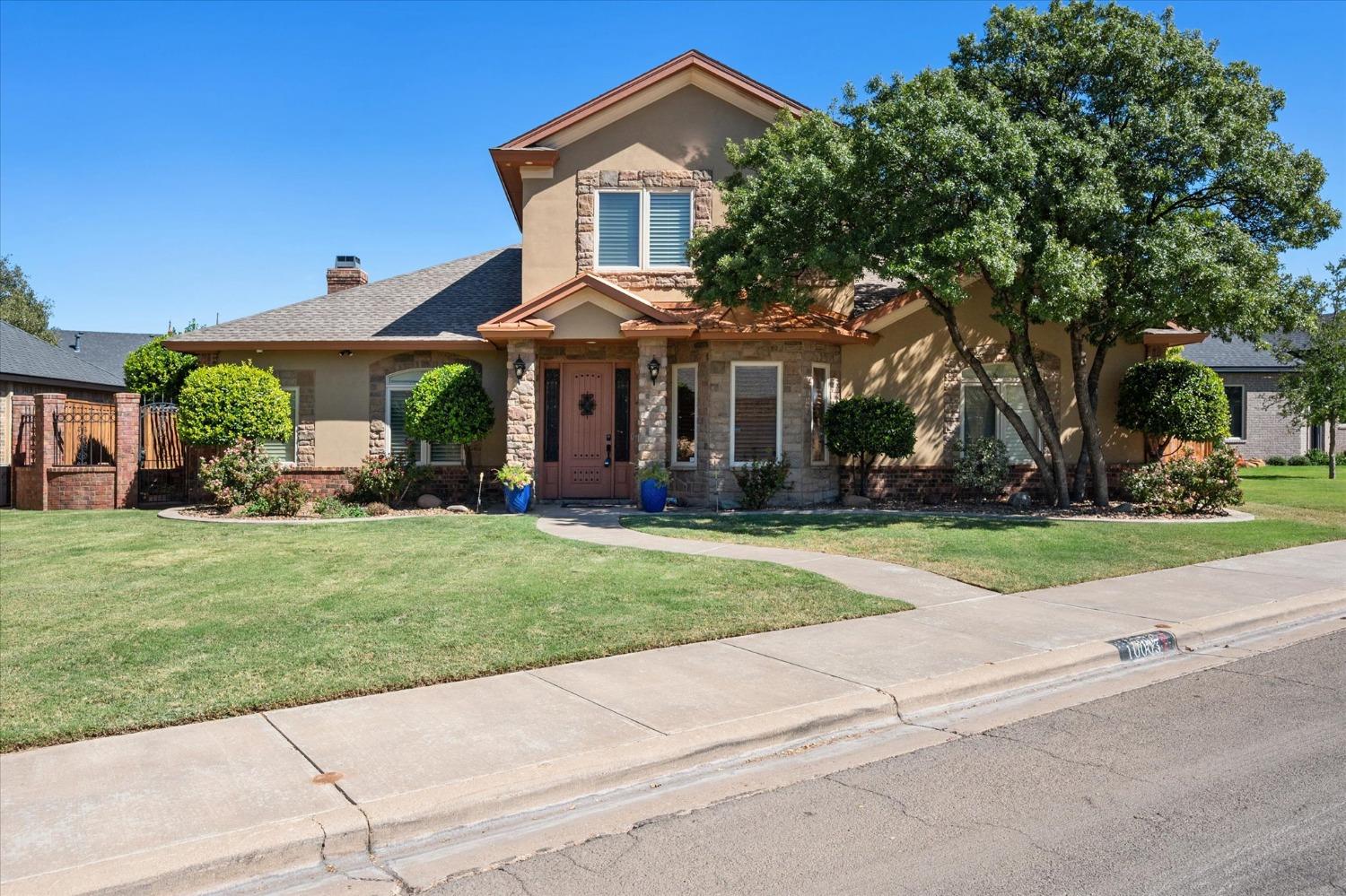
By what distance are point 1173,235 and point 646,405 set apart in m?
8.49

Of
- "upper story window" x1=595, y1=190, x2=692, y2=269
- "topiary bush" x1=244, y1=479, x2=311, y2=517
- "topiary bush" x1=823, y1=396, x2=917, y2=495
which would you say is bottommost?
"topiary bush" x1=244, y1=479, x2=311, y2=517

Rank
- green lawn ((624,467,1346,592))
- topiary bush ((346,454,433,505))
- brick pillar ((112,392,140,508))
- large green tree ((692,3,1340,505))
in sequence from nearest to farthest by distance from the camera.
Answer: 1. green lawn ((624,467,1346,592))
2. large green tree ((692,3,1340,505))
3. topiary bush ((346,454,433,505))
4. brick pillar ((112,392,140,508))

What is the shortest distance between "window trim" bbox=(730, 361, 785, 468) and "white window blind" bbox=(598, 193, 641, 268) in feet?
9.35

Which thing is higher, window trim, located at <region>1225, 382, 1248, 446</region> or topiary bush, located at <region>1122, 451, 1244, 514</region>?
window trim, located at <region>1225, 382, 1248, 446</region>

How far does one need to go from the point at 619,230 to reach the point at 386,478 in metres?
6.28

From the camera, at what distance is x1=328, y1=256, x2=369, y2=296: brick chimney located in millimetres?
21969

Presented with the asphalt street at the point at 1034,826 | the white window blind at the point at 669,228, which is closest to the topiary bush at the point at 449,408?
the white window blind at the point at 669,228

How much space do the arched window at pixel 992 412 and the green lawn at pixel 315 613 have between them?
9.41 metres

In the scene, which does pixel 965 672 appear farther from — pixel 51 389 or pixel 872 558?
pixel 51 389

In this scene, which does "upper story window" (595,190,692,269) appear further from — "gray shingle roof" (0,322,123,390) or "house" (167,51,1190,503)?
"gray shingle roof" (0,322,123,390)

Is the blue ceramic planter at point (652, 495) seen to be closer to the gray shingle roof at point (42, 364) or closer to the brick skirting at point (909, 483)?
the brick skirting at point (909, 483)

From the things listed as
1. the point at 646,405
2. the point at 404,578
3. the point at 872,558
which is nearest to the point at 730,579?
the point at 872,558

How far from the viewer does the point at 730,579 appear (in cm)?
1008

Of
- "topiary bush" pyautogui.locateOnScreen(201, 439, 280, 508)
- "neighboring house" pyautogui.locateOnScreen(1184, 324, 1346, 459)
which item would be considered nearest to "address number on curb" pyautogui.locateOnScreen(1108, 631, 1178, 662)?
"topiary bush" pyautogui.locateOnScreen(201, 439, 280, 508)
